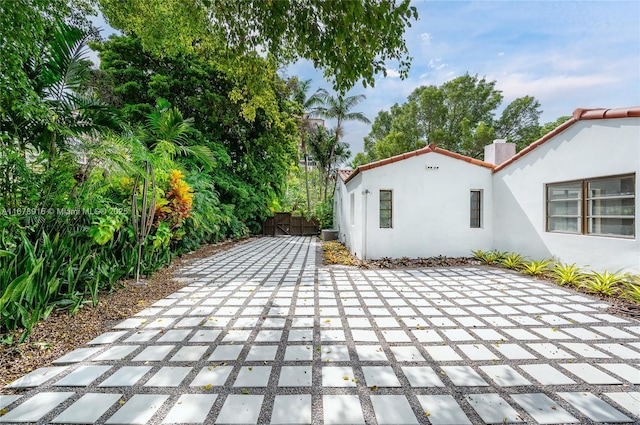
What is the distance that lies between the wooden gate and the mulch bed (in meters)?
11.6

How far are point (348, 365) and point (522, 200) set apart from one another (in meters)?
7.20

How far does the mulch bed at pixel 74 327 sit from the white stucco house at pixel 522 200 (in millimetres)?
5352

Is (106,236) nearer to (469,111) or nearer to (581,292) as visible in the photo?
(581,292)

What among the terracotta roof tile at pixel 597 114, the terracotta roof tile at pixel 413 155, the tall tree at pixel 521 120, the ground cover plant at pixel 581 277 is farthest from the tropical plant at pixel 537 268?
the tall tree at pixel 521 120

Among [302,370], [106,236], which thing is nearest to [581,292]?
[302,370]

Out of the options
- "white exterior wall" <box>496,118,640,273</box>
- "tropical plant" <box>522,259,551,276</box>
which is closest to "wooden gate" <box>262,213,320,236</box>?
"white exterior wall" <box>496,118,640,273</box>

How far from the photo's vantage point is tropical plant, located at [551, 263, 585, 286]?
18.0 ft

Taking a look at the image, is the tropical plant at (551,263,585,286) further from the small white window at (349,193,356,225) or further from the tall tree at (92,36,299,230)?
the tall tree at (92,36,299,230)

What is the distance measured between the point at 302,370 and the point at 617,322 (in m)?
4.37

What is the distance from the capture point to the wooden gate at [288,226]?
17.3 m

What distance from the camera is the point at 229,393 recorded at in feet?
7.36

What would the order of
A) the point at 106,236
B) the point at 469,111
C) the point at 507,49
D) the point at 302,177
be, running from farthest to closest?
the point at 302,177 → the point at 469,111 → the point at 507,49 → the point at 106,236

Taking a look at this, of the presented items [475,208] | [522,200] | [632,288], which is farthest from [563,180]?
[632,288]

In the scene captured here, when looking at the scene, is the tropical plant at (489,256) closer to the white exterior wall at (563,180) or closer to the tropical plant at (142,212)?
the white exterior wall at (563,180)
